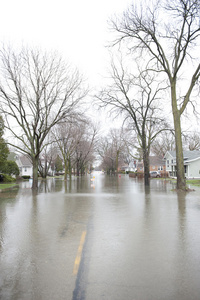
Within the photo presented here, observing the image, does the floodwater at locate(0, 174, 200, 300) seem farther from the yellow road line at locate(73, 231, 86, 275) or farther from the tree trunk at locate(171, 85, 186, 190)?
the tree trunk at locate(171, 85, 186, 190)

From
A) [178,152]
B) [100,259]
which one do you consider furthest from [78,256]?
[178,152]

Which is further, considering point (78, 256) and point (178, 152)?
point (178, 152)

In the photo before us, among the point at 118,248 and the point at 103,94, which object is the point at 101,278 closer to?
the point at 118,248

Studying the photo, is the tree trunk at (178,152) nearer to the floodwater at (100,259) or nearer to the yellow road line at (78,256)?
the floodwater at (100,259)

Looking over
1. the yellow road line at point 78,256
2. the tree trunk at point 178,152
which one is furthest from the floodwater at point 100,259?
the tree trunk at point 178,152

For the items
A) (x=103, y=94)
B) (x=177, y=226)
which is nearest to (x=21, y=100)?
(x=103, y=94)

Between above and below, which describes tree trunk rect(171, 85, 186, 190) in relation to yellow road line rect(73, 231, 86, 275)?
above

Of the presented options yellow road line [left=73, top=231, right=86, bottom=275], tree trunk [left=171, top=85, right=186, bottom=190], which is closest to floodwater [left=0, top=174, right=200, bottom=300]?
yellow road line [left=73, top=231, right=86, bottom=275]

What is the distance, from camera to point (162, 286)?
13.0 ft

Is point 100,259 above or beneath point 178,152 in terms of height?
beneath

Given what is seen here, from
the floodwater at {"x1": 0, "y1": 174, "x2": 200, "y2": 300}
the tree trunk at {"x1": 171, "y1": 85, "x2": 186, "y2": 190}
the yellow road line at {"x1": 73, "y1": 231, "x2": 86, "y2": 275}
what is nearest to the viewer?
the floodwater at {"x1": 0, "y1": 174, "x2": 200, "y2": 300}

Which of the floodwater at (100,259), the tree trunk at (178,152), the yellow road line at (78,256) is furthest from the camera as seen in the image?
the tree trunk at (178,152)

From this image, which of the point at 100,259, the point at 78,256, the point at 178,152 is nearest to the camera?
the point at 100,259

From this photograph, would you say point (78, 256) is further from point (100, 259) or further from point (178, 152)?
point (178, 152)
